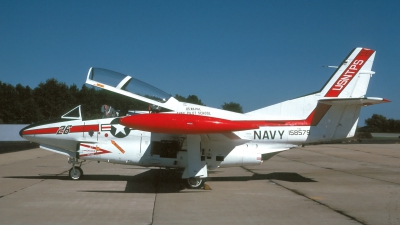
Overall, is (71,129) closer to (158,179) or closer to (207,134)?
(158,179)

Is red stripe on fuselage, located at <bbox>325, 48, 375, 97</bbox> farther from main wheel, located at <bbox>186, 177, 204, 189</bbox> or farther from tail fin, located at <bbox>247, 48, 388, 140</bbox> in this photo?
main wheel, located at <bbox>186, 177, 204, 189</bbox>

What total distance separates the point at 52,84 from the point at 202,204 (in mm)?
56775

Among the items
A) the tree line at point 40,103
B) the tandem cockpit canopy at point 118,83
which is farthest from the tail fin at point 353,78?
the tree line at point 40,103

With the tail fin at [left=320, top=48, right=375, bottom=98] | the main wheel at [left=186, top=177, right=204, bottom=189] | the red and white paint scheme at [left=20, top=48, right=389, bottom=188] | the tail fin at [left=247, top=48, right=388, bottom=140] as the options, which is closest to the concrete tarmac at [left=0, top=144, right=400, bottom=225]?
the main wheel at [left=186, top=177, right=204, bottom=189]

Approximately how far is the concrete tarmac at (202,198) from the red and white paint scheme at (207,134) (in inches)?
31.8

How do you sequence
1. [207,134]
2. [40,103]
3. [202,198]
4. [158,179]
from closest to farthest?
1. [202,198]
2. [207,134]
3. [158,179]
4. [40,103]

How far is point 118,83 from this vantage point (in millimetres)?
10734

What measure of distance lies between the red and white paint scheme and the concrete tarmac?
807 mm

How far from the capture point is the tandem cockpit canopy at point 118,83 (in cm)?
1070

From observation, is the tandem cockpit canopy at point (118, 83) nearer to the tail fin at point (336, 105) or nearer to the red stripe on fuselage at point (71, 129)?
the red stripe on fuselage at point (71, 129)

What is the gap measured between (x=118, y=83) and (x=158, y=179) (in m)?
3.56

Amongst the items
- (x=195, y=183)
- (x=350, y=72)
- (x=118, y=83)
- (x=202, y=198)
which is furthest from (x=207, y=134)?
(x=350, y=72)

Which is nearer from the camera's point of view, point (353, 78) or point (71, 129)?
point (71, 129)

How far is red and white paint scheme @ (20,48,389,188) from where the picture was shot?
1075 centimetres
